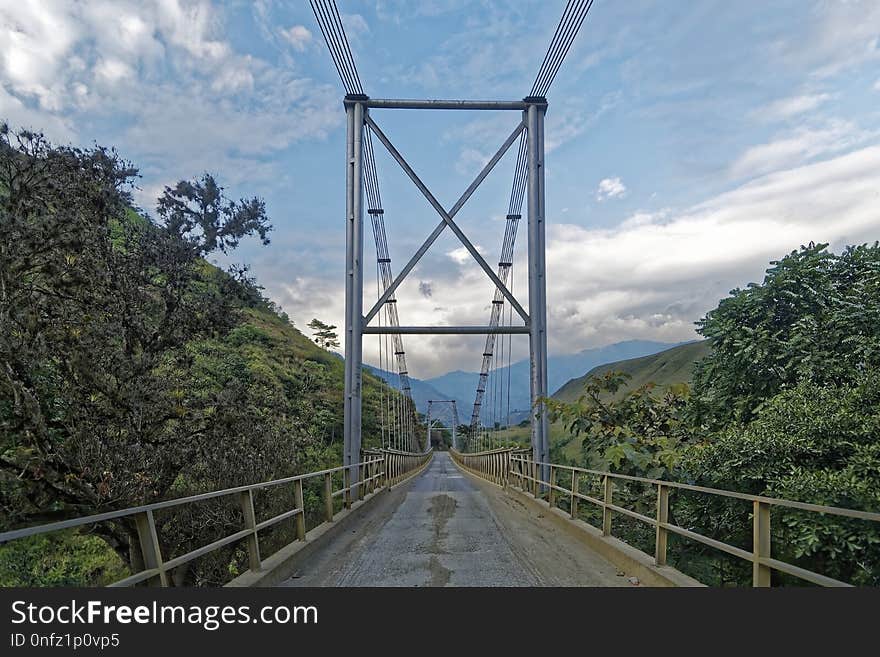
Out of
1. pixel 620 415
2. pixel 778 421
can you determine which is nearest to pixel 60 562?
pixel 620 415

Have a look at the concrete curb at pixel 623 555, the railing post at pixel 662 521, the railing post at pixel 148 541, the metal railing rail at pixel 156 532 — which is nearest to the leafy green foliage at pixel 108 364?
the metal railing rail at pixel 156 532

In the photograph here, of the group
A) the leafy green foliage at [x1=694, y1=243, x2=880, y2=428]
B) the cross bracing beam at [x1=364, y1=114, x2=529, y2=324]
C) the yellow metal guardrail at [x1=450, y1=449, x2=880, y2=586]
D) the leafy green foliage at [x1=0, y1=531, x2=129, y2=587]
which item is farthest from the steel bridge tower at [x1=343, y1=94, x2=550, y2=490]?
the leafy green foliage at [x1=0, y1=531, x2=129, y2=587]

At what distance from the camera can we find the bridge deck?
6148mm

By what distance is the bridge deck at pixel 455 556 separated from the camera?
6148 millimetres

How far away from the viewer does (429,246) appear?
15.7 metres

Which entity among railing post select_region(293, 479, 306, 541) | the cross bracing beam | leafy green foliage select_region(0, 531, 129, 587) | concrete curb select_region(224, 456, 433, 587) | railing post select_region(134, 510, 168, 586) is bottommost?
leafy green foliage select_region(0, 531, 129, 587)

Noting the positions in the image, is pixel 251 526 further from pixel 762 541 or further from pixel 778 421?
pixel 778 421

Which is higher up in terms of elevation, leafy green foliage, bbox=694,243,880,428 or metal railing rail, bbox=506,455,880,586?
leafy green foliage, bbox=694,243,880,428

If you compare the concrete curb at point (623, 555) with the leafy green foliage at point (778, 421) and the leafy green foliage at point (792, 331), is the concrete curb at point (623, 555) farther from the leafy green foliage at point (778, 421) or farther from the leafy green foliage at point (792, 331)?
the leafy green foliage at point (792, 331)

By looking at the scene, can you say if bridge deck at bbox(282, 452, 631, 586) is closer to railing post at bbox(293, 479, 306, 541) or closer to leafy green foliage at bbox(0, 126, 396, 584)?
railing post at bbox(293, 479, 306, 541)

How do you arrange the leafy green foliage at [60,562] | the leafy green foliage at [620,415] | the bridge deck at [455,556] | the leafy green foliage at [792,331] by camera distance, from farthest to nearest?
the leafy green foliage at [60,562] < the leafy green foliage at [620,415] < the leafy green foliage at [792,331] < the bridge deck at [455,556]

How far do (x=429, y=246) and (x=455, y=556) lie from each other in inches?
371

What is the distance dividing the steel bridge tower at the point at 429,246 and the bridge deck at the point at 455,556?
2.86m

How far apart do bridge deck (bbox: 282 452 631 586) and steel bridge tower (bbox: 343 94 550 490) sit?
9.37ft
